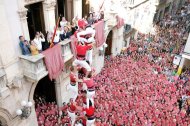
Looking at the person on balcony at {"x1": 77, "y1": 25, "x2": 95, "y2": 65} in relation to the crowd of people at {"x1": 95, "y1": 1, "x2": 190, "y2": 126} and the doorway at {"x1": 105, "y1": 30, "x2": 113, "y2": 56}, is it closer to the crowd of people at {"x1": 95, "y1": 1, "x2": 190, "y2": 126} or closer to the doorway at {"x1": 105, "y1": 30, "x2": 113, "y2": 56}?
the crowd of people at {"x1": 95, "y1": 1, "x2": 190, "y2": 126}

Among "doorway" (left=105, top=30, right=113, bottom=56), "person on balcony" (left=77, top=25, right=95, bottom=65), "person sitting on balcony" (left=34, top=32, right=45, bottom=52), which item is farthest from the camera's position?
"doorway" (left=105, top=30, right=113, bottom=56)

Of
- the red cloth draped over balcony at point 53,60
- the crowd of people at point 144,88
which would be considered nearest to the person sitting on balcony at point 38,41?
the red cloth draped over balcony at point 53,60

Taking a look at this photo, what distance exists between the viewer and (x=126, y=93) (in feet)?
53.6

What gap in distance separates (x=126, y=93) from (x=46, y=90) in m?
6.12

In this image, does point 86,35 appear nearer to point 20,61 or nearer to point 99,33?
point 20,61

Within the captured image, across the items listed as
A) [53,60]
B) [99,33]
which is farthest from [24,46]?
[99,33]

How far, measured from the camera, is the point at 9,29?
9586 mm

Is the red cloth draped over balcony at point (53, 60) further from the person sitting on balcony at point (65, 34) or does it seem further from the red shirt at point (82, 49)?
the red shirt at point (82, 49)

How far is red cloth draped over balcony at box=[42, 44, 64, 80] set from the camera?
11035mm

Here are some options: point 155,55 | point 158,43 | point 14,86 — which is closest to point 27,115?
point 14,86

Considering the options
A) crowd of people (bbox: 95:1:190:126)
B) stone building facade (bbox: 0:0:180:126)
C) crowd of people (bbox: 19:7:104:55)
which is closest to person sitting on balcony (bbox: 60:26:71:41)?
crowd of people (bbox: 19:7:104:55)

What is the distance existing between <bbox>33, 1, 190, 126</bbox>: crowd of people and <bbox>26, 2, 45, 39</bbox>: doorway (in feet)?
12.6

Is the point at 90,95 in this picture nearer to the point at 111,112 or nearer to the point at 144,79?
the point at 111,112

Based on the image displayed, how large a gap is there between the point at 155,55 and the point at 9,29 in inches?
654
